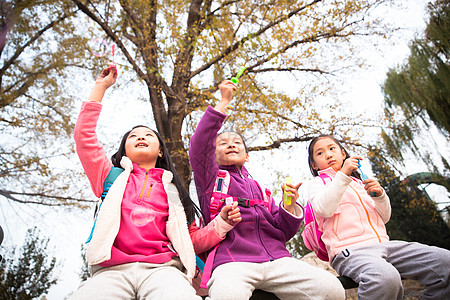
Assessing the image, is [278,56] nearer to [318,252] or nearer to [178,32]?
[178,32]

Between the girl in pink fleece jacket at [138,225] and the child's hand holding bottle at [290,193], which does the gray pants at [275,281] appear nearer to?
the girl in pink fleece jacket at [138,225]

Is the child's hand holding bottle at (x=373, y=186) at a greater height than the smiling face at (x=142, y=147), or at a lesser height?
lesser

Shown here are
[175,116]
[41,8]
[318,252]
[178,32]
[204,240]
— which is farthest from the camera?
[41,8]

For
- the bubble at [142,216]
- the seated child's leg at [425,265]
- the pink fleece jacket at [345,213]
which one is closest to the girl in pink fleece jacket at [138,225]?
the bubble at [142,216]

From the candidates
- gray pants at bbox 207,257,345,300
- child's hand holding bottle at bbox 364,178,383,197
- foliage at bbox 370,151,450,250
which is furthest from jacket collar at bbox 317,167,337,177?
foliage at bbox 370,151,450,250

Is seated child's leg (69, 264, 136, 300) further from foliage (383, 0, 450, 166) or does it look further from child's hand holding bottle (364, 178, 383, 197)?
foliage (383, 0, 450, 166)

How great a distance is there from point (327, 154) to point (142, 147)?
1.40m

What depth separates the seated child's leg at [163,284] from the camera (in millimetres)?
1327

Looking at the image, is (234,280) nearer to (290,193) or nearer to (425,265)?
(290,193)

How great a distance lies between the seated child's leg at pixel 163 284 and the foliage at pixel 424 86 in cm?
704

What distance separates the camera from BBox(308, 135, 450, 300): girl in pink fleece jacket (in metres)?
1.59

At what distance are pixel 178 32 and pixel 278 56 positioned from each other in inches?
79.8

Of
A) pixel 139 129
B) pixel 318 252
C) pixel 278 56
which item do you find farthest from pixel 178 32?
pixel 318 252

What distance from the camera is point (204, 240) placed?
1.85 m
